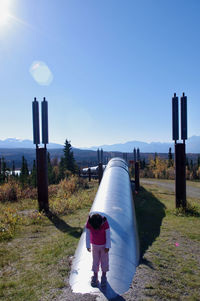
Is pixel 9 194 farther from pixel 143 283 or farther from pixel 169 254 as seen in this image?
pixel 143 283

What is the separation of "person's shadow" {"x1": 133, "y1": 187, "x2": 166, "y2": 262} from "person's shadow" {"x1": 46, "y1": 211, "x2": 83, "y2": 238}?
2.20m

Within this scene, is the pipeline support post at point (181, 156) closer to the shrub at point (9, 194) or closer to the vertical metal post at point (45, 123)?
the vertical metal post at point (45, 123)

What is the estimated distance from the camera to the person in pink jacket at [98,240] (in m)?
4.41

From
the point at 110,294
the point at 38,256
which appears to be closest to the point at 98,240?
the point at 110,294

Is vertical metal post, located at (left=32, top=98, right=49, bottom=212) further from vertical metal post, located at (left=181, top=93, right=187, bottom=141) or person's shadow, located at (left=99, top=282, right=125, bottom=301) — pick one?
person's shadow, located at (left=99, top=282, right=125, bottom=301)

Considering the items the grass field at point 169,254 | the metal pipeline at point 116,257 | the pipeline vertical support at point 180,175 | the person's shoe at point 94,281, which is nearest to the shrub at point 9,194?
the grass field at point 169,254

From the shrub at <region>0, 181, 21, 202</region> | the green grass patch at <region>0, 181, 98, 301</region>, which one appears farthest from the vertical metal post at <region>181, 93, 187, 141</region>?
the shrub at <region>0, 181, 21, 202</region>

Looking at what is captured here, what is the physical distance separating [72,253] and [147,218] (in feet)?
16.3

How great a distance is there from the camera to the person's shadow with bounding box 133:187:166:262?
7405mm

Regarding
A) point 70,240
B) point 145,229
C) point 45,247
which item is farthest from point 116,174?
point 45,247

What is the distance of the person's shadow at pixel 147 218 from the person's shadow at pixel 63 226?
2200mm

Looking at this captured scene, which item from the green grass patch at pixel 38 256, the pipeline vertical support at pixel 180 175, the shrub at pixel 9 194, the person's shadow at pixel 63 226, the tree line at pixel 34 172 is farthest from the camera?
the tree line at pixel 34 172

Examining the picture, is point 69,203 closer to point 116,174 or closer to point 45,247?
point 116,174

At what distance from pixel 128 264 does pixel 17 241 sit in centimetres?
436
